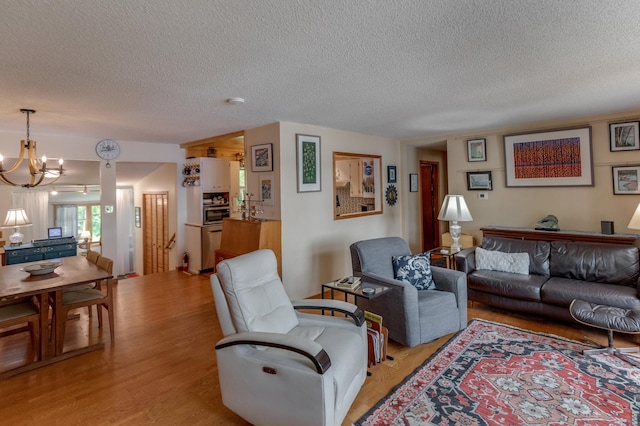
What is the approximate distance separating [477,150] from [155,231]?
6.61m

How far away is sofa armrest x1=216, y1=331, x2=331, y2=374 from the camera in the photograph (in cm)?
166

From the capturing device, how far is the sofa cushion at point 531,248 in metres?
3.77

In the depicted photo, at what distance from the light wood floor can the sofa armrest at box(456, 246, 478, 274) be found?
1.60ft

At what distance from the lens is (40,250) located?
506 centimetres

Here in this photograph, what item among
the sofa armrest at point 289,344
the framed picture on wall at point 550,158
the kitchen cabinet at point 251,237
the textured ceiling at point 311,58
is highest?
the textured ceiling at point 311,58

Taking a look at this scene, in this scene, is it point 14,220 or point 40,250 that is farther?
point 40,250

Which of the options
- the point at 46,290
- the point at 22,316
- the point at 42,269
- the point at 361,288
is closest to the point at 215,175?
the point at 42,269

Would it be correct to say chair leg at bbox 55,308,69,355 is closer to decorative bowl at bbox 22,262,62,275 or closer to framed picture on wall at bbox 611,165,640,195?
decorative bowl at bbox 22,262,62,275

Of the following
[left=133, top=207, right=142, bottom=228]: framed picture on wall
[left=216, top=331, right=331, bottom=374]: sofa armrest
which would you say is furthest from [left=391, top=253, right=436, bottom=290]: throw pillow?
[left=133, top=207, right=142, bottom=228]: framed picture on wall

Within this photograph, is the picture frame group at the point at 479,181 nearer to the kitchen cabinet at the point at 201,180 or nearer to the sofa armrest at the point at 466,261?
the sofa armrest at the point at 466,261

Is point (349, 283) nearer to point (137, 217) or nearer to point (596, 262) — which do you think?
point (596, 262)

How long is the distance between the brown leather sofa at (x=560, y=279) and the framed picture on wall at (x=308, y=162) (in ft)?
6.92

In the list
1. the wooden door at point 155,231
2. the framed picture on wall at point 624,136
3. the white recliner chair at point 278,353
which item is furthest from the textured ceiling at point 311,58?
the wooden door at point 155,231

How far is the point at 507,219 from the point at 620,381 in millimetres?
2976
